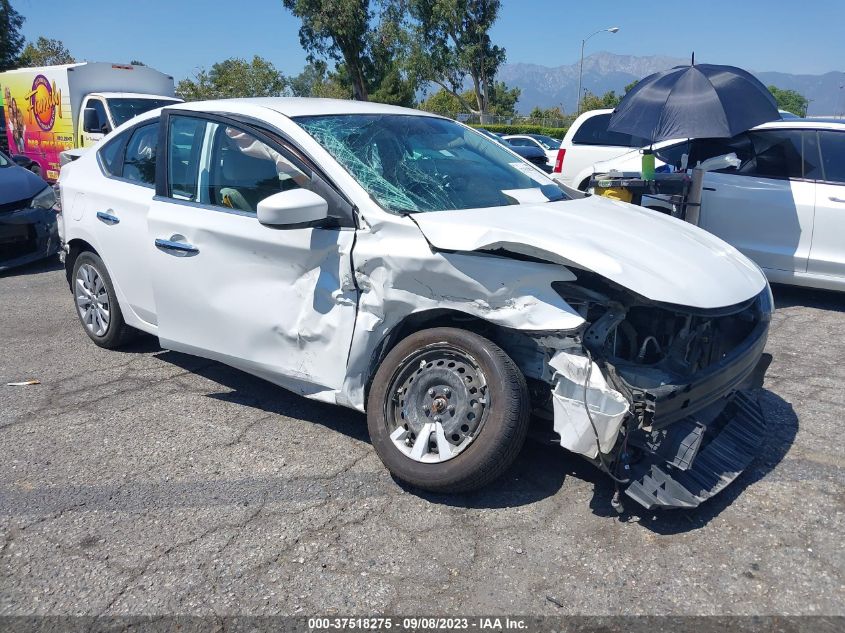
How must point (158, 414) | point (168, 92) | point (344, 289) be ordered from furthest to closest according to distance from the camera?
point (168, 92)
point (158, 414)
point (344, 289)

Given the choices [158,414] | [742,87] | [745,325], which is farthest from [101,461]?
[742,87]

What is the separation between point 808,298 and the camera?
22.6 feet

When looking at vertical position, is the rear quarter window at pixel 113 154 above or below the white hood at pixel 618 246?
above

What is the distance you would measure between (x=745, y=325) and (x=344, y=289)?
6.44ft

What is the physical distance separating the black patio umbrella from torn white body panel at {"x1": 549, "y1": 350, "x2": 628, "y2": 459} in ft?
14.0

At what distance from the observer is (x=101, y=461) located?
370cm

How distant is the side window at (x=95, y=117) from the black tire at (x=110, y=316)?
7.79 m

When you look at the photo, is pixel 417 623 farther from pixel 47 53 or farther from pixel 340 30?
pixel 47 53

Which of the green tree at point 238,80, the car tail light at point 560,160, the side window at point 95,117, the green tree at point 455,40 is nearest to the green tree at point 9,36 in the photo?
the green tree at point 238,80

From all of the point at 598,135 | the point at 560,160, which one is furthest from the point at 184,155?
the point at 598,135

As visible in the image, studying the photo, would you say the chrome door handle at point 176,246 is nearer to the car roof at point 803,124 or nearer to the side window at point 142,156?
the side window at point 142,156

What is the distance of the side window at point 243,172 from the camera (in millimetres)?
3834

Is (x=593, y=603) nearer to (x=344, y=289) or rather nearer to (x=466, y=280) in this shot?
(x=466, y=280)

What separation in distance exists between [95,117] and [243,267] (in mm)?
9876
